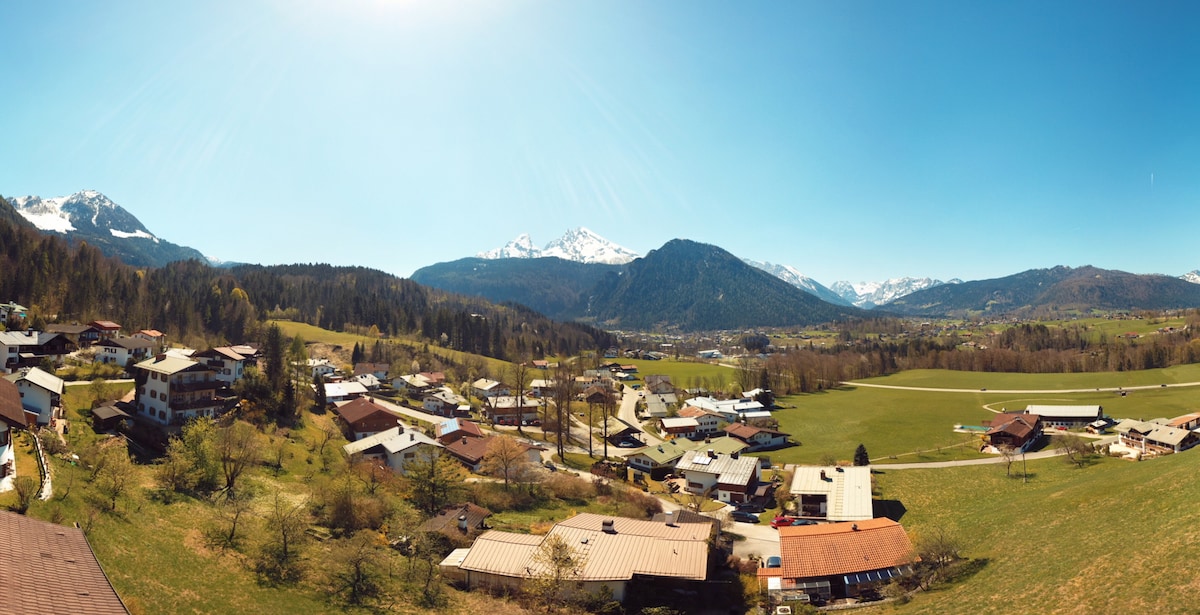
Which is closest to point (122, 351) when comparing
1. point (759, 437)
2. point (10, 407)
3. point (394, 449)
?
point (394, 449)

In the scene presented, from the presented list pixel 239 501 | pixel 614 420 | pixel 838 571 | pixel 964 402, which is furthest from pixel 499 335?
pixel 838 571

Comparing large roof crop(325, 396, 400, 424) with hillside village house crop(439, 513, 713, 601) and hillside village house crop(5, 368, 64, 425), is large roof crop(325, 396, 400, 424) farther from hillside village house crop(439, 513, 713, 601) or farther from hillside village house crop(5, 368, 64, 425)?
hillside village house crop(439, 513, 713, 601)

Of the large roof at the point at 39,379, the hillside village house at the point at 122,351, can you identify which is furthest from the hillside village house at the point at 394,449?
the hillside village house at the point at 122,351

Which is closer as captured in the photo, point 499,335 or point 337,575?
point 337,575

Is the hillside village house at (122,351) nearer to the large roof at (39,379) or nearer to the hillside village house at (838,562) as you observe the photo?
the large roof at (39,379)

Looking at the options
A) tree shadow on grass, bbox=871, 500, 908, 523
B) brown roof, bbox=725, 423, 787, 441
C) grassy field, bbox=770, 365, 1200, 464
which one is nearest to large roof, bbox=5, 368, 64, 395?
tree shadow on grass, bbox=871, 500, 908, 523

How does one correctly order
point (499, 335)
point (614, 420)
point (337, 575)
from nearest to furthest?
point (337, 575) → point (614, 420) → point (499, 335)

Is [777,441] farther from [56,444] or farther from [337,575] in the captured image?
[56,444]
